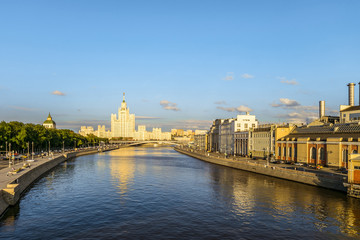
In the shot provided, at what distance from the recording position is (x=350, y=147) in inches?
2598

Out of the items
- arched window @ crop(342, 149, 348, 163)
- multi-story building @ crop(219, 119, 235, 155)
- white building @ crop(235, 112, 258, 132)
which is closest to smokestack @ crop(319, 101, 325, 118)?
white building @ crop(235, 112, 258, 132)

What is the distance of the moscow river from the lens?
102ft

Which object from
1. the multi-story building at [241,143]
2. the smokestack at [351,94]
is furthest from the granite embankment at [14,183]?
the smokestack at [351,94]

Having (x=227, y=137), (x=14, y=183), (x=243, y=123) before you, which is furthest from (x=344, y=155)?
(x=227, y=137)

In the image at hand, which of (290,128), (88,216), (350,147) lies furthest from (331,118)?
(88,216)

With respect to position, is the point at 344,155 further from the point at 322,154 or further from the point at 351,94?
the point at 351,94

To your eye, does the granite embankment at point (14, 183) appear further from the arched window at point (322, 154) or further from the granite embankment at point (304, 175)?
the arched window at point (322, 154)

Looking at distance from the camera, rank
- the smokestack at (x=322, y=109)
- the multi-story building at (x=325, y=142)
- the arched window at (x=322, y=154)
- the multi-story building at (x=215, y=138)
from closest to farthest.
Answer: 1. the multi-story building at (x=325, y=142)
2. the arched window at (x=322, y=154)
3. the smokestack at (x=322, y=109)
4. the multi-story building at (x=215, y=138)

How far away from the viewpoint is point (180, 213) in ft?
127

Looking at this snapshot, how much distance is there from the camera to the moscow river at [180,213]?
31.2 m

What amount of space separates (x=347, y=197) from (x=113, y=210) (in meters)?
38.4

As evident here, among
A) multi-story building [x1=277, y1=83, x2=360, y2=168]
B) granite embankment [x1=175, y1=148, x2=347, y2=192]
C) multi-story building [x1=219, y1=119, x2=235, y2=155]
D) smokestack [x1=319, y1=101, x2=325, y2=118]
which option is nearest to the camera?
granite embankment [x1=175, y1=148, x2=347, y2=192]

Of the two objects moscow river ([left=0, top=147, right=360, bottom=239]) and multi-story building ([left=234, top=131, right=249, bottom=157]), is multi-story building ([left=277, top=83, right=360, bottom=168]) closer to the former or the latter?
moscow river ([left=0, top=147, right=360, bottom=239])

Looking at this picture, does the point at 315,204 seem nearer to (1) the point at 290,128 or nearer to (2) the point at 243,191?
(2) the point at 243,191
